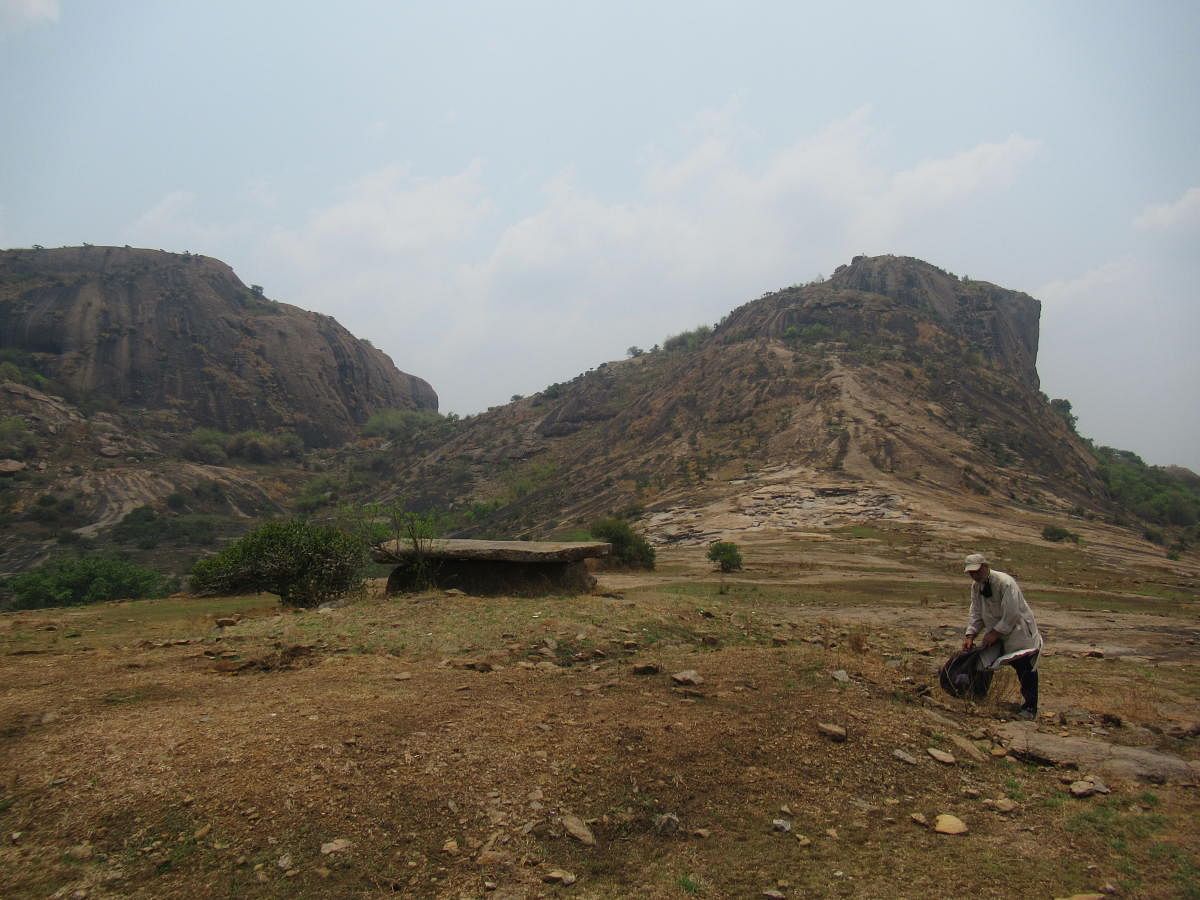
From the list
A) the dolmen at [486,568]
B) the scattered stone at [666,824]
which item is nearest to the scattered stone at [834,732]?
the scattered stone at [666,824]

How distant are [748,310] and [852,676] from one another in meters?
73.0

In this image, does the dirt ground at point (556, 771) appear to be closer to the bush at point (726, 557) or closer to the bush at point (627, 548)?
the bush at point (726, 557)

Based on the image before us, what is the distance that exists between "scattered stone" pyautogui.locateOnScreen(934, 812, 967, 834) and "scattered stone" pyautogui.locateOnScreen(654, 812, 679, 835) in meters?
1.53

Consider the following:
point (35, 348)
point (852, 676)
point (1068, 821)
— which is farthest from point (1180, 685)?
point (35, 348)

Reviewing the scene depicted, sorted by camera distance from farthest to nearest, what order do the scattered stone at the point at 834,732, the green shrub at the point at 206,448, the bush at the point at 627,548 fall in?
the green shrub at the point at 206,448 → the bush at the point at 627,548 → the scattered stone at the point at 834,732

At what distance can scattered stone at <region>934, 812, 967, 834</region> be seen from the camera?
402 centimetres

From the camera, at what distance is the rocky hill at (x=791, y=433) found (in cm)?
3244

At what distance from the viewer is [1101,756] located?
5.12m

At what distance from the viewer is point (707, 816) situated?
4.16 meters

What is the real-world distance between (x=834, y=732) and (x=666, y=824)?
5.51 ft

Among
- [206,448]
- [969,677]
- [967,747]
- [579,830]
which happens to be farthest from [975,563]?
[206,448]

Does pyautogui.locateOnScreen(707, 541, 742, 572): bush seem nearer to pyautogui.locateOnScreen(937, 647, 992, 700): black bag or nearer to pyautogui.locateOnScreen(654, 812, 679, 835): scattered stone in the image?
pyautogui.locateOnScreen(937, 647, 992, 700): black bag

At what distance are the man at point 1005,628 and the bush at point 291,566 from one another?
1004 centimetres

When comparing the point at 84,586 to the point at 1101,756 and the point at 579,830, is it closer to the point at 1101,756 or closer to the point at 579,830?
the point at 579,830
